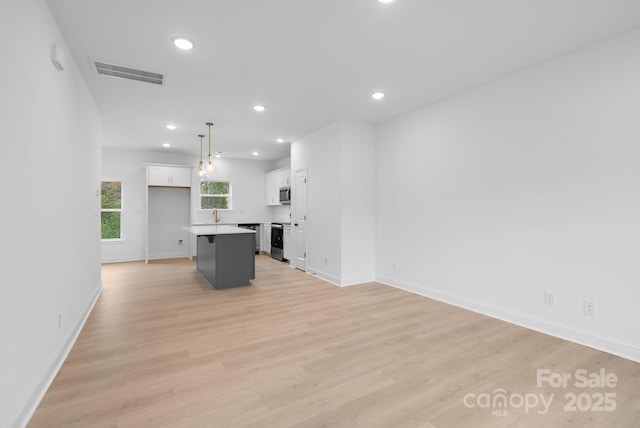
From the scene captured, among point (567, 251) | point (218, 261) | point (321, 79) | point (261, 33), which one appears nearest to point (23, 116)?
point (261, 33)

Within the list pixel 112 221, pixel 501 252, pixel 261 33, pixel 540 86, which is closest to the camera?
pixel 261 33

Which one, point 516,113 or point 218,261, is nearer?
point 516,113

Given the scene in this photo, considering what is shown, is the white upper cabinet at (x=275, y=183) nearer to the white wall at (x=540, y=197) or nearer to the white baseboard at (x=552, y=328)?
the white wall at (x=540, y=197)

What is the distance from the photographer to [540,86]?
3.12m

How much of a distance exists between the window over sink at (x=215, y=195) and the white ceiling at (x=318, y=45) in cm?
402

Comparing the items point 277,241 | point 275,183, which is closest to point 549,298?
point 277,241

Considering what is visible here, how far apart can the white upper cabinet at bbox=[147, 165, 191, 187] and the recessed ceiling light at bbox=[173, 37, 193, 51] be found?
5349 millimetres

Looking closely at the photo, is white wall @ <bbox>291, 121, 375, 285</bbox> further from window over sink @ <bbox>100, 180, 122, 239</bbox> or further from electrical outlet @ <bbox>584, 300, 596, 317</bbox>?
window over sink @ <bbox>100, 180, 122, 239</bbox>

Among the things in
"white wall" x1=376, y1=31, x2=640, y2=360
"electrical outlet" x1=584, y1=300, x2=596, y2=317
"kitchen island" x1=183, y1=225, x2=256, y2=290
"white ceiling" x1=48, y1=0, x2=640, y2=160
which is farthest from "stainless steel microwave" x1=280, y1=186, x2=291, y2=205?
"electrical outlet" x1=584, y1=300, x2=596, y2=317

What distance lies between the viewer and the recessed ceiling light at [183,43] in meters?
2.66

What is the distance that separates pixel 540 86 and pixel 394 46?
1636mm

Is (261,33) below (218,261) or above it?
above

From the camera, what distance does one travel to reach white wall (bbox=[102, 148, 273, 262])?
7293mm

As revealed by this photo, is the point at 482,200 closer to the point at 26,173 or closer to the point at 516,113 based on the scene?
the point at 516,113
